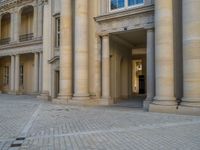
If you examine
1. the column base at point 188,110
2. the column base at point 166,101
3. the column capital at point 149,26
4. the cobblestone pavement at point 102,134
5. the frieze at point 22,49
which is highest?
the frieze at point 22,49

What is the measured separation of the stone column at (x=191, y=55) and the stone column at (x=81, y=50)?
722 centimetres

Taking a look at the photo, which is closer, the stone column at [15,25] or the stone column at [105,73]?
the stone column at [105,73]

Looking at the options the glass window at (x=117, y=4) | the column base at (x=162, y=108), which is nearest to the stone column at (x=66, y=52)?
the glass window at (x=117, y=4)

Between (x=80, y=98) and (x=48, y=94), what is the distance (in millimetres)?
6279

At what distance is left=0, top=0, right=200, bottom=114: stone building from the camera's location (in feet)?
43.9

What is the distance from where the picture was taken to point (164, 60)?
45.8 feet

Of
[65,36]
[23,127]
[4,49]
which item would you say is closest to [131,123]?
[23,127]

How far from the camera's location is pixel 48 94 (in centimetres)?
2338

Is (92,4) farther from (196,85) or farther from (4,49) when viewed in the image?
(4,49)

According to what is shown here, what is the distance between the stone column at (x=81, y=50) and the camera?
18.2 m

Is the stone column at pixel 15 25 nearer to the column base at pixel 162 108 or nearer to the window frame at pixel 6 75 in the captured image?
the window frame at pixel 6 75

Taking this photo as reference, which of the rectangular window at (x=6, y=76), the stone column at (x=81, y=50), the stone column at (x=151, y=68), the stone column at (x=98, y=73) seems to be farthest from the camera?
the rectangular window at (x=6, y=76)

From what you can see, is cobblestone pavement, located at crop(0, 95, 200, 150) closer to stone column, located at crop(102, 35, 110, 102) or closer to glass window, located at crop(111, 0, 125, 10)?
stone column, located at crop(102, 35, 110, 102)

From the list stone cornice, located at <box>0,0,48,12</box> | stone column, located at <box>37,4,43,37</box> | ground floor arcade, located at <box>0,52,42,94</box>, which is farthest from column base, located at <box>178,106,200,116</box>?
stone cornice, located at <box>0,0,48,12</box>
